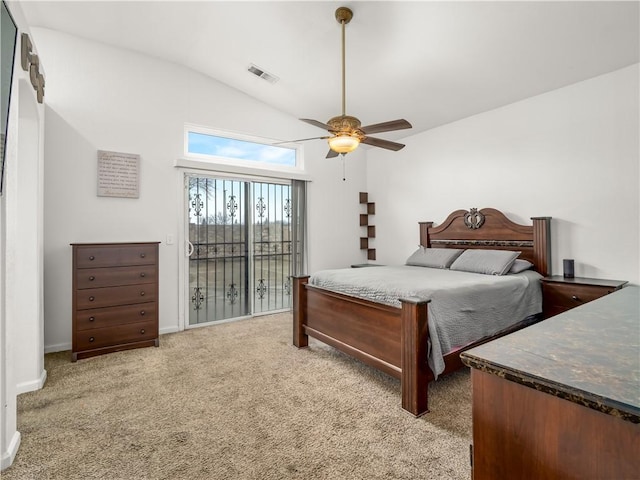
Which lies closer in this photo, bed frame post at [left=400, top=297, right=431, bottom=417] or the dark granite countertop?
the dark granite countertop

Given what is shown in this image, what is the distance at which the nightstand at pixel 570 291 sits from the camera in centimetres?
285

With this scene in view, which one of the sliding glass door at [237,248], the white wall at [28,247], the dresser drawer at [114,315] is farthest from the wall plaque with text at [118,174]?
the dresser drawer at [114,315]

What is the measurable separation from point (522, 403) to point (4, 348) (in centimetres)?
229

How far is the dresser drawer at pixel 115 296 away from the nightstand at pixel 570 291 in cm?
410

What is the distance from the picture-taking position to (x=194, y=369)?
2.80 m

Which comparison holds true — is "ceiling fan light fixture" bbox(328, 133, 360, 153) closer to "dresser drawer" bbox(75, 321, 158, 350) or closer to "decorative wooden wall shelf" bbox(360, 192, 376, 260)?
"dresser drawer" bbox(75, 321, 158, 350)

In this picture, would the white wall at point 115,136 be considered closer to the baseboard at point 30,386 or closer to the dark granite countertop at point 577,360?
the baseboard at point 30,386

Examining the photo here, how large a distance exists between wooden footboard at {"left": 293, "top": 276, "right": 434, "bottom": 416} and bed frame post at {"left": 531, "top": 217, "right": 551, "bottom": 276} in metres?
2.23

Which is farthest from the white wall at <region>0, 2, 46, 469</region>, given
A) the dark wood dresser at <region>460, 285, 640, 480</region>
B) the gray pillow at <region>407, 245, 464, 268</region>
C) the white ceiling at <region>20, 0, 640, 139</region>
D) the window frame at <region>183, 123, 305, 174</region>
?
the gray pillow at <region>407, 245, 464, 268</region>

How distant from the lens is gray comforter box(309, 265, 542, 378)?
2.21m

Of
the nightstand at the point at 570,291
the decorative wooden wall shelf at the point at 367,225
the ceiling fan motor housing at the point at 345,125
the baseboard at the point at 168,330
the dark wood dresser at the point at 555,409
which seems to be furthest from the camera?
the decorative wooden wall shelf at the point at 367,225

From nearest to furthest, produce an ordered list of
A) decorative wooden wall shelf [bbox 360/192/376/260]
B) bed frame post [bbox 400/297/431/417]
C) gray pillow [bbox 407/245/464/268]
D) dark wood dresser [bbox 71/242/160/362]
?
bed frame post [bbox 400/297/431/417] → dark wood dresser [bbox 71/242/160/362] → gray pillow [bbox 407/245/464/268] → decorative wooden wall shelf [bbox 360/192/376/260]

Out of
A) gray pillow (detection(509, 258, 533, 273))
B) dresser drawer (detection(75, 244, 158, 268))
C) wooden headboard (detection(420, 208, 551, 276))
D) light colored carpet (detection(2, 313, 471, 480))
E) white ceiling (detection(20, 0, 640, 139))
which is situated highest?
white ceiling (detection(20, 0, 640, 139))

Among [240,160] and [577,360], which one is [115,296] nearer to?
[240,160]
